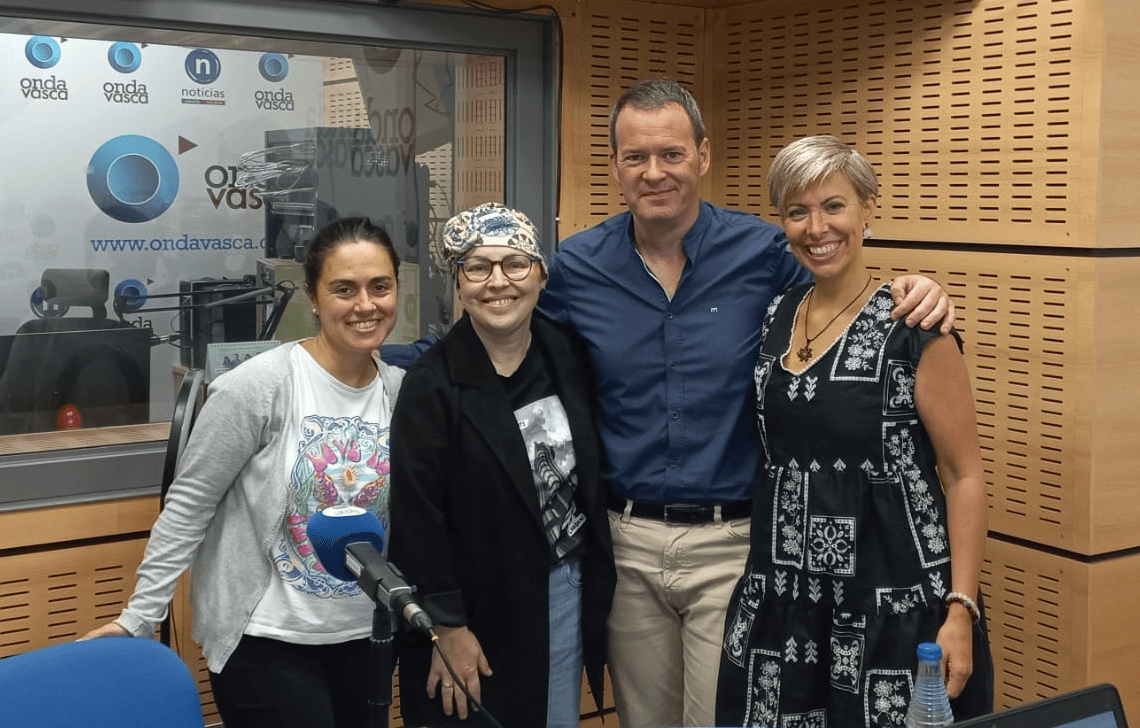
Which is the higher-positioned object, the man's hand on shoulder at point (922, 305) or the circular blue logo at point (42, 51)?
the circular blue logo at point (42, 51)

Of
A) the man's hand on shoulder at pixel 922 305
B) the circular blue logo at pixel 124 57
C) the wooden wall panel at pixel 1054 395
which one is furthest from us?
the circular blue logo at pixel 124 57

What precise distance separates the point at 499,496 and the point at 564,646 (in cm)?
41

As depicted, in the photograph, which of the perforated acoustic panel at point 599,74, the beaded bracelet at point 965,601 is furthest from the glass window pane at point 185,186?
the beaded bracelet at point 965,601

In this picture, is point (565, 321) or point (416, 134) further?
point (416, 134)

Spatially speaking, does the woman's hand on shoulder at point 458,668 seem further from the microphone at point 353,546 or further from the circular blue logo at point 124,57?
the circular blue logo at point 124,57

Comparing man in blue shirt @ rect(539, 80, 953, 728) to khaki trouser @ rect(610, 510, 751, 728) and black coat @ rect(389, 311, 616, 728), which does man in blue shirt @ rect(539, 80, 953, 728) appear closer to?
khaki trouser @ rect(610, 510, 751, 728)

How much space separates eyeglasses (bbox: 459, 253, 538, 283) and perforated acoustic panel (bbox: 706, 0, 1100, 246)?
1603 millimetres

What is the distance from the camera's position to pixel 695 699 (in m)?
2.87

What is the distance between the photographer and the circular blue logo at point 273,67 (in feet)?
12.8

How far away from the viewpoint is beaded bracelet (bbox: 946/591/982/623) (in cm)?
240

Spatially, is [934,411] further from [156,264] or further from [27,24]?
[27,24]

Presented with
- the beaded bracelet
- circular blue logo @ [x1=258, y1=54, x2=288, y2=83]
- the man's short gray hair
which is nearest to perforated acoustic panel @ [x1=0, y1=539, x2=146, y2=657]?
circular blue logo @ [x1=258, y1=54, x2=288, y2=83]

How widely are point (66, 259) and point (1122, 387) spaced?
2.97 metres

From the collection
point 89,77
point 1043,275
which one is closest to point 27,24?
point 89,77
